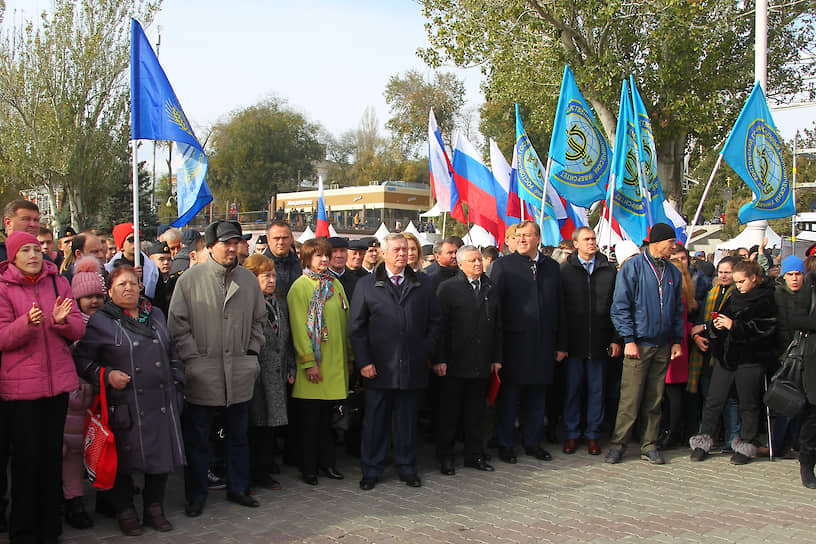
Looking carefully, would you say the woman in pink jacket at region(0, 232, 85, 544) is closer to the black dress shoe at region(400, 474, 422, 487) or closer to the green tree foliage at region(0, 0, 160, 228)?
the black dress shoe at region(400, 474, 422, 487)

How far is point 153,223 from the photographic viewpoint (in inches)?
1359

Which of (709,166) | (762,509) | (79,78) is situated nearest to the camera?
(762,509)

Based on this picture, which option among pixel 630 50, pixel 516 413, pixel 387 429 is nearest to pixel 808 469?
pixel 516 413

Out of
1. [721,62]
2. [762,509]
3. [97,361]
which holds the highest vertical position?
[721,62]

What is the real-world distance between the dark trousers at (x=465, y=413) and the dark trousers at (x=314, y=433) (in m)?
1.00

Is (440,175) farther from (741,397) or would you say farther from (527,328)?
(741,397)

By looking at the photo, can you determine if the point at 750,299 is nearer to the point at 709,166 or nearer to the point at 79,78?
the point at 79,78

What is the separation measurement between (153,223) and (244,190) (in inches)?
1396

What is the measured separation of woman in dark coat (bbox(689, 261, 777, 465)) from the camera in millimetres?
6617

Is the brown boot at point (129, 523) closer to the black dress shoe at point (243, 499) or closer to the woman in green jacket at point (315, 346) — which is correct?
the black dress shoe at point (243, 499)

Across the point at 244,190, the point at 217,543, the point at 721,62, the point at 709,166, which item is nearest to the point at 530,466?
the point at 217,543

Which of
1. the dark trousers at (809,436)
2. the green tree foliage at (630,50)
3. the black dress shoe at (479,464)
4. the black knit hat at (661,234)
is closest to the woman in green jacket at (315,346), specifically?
the black dress shoe at (479,464)

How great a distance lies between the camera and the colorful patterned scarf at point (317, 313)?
584 centimetres

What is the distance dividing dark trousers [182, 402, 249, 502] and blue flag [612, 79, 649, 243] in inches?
217
